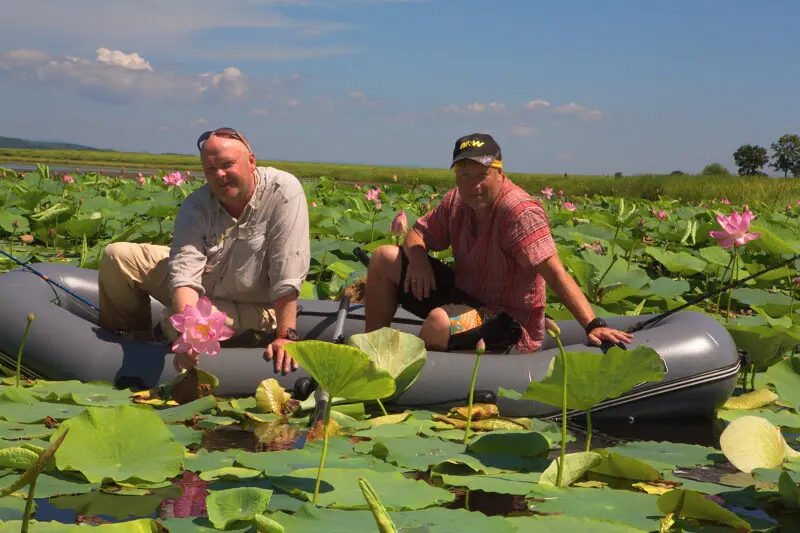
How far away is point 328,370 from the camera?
1849 mm

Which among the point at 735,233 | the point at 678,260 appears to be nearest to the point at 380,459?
the point at 735,233

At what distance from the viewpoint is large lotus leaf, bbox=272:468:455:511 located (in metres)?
1.92

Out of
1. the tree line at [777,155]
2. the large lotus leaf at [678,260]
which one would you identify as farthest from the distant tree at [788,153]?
the large lotus leaf at [678,260]

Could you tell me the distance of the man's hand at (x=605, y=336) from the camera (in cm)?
318

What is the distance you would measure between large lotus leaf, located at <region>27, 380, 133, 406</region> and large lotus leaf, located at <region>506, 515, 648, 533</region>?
163cm

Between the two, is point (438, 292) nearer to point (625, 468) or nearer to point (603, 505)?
point (625, 468)

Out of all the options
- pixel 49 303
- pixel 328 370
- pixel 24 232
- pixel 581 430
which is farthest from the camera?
pixel 24 232

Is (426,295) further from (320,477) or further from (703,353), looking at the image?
(320,477)

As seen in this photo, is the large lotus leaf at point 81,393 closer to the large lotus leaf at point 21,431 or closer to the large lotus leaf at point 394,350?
the large lotus leaf at point 21,431

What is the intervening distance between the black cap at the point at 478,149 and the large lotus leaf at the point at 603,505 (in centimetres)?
140

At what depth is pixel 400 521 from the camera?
1813mm

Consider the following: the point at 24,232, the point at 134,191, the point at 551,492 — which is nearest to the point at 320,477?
the point at 551,492

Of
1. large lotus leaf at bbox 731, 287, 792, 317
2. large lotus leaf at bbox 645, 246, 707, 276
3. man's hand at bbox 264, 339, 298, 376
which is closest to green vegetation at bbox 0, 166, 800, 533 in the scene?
man's hand at bbox 264, 339, 298, 376

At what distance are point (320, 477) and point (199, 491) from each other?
38cm
